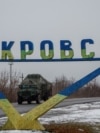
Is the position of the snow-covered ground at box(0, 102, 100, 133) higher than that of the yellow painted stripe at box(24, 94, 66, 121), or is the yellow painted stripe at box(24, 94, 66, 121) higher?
the yellow painted stripe at box(24, 94, 66, 121)

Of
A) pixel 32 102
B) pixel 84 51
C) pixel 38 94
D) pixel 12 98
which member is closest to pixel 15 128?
pixel 84 51

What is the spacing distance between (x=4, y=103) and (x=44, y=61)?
60.5 inches

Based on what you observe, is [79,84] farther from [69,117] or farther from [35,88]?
[35,88]

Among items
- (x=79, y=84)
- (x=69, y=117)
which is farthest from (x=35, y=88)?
(x=79, y=84)

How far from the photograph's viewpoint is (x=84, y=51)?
13.0 meters

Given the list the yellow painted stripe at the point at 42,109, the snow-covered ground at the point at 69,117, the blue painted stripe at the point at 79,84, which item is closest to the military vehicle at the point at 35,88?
the snow-covered ground at the point at 69,117

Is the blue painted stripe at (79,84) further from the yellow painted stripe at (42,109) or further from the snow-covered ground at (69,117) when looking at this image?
the snow-covered ground at (69,117)

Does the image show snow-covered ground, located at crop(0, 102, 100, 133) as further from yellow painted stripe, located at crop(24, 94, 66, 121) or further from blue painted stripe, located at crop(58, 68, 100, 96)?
blue painted stripe, located at crop(58, 68, 100, 96)

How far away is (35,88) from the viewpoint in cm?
3130

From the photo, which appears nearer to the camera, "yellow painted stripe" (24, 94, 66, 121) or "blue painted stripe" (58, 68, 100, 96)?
"yellow painted stripe" (24, 94, 66, 121)

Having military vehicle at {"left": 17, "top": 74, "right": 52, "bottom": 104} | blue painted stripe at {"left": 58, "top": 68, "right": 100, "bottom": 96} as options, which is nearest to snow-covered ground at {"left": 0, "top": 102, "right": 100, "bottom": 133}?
blue painted stripe at {"left": 58, "top": 68, "right": 100, "bottom": 96}

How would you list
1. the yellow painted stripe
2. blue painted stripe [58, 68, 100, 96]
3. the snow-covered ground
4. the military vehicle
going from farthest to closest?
the military vehicle
the snow-covered ground
blue painted stripe [58, 68, 100, 96]
the yellow painted stripe

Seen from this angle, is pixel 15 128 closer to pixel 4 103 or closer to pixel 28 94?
pixel 4 103

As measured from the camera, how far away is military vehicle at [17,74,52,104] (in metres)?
30.8
